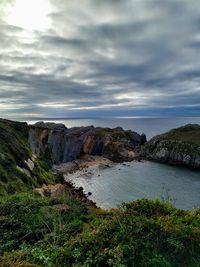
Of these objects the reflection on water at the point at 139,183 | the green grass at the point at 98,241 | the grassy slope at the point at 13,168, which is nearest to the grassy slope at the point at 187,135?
the reflection on water at the point at 139,183

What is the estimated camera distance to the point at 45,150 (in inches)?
3743

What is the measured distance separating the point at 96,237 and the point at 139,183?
65.2 metres

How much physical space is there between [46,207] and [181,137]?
4385 inches

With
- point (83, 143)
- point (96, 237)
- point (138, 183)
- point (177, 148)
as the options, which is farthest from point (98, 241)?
point (83, 143)

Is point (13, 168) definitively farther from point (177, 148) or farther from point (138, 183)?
point (177, 148)

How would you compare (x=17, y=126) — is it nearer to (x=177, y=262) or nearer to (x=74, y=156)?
(x=74, y=156)

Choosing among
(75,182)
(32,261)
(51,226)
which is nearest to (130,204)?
(51,226)

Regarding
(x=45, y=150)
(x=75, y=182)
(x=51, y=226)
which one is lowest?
(x=75, y=182)

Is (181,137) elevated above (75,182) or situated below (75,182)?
above

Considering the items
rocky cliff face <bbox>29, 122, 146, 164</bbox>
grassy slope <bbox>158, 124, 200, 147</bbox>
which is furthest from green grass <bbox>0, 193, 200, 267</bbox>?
grassy slope <bbox>158, 124, 200, 147</bbox>

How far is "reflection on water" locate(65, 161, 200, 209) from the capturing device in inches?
2335

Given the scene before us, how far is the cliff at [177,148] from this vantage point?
4047 inches

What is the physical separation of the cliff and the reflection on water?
7.75m

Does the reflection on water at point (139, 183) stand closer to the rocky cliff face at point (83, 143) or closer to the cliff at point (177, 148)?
the cliff at point (177, 148)
